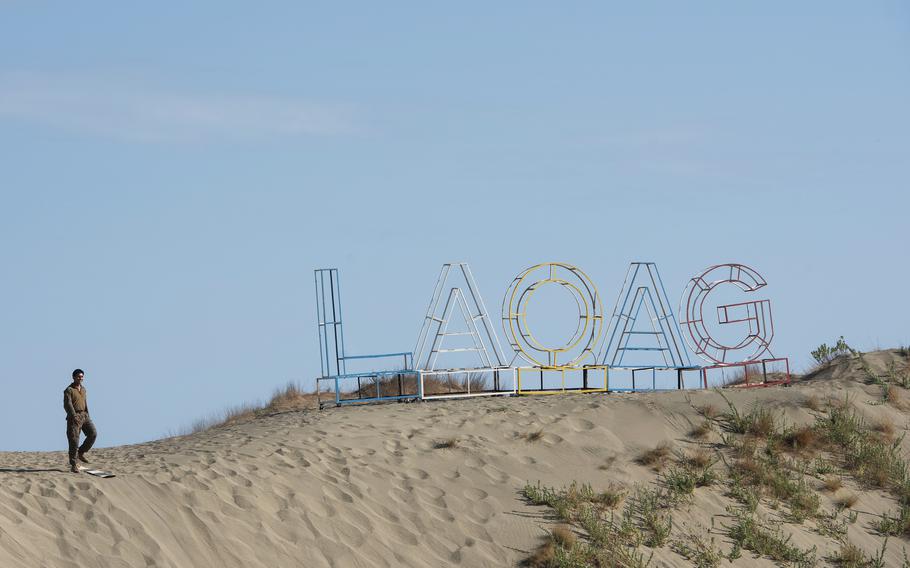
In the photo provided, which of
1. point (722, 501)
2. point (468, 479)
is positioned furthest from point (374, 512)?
point (722, 501)

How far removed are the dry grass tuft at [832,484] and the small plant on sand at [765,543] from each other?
5.37 ft

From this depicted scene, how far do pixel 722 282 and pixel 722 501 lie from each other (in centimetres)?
673

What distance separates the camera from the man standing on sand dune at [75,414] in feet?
52.6

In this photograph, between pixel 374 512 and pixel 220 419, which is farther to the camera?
pixel 220 419

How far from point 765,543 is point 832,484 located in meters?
2.18

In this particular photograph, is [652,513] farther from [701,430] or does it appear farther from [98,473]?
[98,473]

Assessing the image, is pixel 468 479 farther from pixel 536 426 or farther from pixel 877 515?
pixel 877 515

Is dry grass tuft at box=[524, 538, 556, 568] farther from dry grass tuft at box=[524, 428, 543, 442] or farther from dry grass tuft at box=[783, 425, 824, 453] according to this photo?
dry grass tuft at box=[783, 425, 824, 453]

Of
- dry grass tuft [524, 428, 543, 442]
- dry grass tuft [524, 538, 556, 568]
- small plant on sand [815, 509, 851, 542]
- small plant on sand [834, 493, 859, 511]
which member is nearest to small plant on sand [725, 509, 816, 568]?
small plant on sand [815, 509, 851, 542]

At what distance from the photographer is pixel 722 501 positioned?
15.9 m

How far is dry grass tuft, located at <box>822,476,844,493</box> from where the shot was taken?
16.6 m

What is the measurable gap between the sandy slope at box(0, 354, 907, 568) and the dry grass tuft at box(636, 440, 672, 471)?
202mm

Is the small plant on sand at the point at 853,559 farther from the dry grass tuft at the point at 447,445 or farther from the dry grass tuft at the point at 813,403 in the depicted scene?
the dry grass tuft at the point at 447,445

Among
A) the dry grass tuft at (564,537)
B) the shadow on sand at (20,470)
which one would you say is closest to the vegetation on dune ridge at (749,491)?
the dry grass tuft at (564,537)
